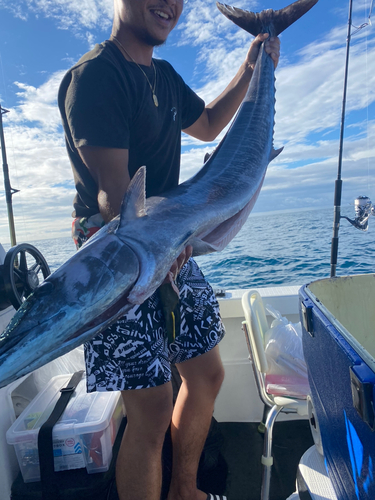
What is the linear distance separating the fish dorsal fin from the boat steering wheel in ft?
2.04

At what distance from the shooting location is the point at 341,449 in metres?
0.86

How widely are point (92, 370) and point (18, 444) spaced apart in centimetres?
69

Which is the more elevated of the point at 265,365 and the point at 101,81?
the point at 101,81

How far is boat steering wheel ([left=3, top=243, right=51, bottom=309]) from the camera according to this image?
1336 mm

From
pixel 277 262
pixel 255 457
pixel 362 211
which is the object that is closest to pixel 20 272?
pixel 255 457

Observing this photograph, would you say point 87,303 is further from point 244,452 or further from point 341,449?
point 244,452

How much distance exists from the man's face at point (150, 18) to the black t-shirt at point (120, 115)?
0.12 m

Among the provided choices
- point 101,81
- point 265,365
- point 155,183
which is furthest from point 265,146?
point 265,365

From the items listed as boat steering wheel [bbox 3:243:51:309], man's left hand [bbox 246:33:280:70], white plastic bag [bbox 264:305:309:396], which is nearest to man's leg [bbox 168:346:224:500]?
white plastic bag [bbox 264:305:309:396]

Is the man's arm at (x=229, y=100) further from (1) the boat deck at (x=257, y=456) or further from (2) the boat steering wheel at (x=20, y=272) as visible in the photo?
(1) the boat deck at (x=257, y=456)

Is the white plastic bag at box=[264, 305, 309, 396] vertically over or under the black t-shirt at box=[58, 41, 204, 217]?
under

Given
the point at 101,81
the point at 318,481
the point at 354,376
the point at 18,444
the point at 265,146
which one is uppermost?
the point at 101,81

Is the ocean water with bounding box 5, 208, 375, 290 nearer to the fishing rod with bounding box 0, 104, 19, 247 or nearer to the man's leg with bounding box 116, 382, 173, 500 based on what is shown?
the fishing rod with bounding box 0, 104, 19, 247

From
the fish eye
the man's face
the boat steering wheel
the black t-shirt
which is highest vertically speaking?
the man's face
